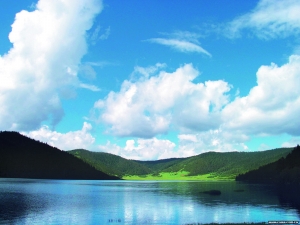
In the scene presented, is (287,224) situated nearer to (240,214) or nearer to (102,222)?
(240,214)

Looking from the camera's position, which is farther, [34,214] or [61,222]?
[34,214]

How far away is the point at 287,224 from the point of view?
6100cm

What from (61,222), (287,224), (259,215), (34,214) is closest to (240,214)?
(259,215)

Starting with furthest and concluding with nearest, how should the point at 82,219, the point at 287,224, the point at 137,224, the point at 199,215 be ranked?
→ the point at 199,215 < the point at 82,219 < the point at 137,224 < the point at 287,224

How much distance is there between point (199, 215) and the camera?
271 ft

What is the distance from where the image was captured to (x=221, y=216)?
79.9 m

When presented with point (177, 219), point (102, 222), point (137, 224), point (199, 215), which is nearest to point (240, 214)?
point (199, 215)

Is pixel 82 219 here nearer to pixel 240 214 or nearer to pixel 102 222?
pixel 102 222

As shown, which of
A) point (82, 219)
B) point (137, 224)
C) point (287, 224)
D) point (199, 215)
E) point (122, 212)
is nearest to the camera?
point (287, 224)

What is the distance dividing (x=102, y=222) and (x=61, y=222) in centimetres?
901

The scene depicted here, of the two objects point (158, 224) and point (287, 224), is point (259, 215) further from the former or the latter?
point (158, 224)

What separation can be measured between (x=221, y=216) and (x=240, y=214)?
7943 millimetres

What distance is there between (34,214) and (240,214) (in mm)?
53748

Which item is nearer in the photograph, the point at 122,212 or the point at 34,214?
the point at 34,214
